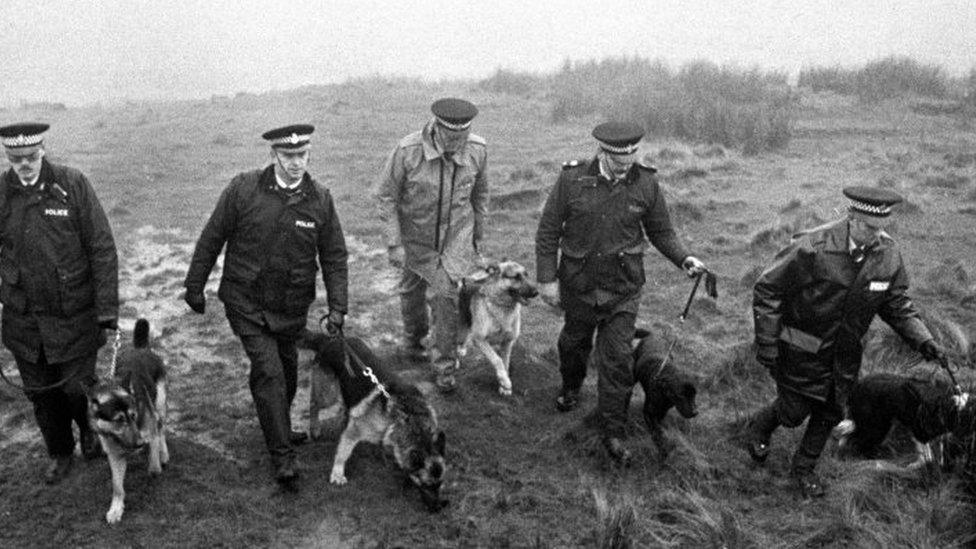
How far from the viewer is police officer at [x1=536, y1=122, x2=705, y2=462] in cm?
505

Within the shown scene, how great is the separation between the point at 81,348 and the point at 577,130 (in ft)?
41.7

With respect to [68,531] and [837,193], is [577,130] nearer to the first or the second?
[837,193]

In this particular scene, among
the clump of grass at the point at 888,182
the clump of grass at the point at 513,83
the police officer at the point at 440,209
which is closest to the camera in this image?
the police officer at the point at 440,209

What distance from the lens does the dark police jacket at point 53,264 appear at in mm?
4293

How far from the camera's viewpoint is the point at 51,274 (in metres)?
4.35

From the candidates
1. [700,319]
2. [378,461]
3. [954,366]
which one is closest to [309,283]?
[378,461]

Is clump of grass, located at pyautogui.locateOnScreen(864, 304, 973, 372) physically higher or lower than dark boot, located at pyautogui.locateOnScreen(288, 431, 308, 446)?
lower

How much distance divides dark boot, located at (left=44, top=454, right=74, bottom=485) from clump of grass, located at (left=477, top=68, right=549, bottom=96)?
17.0 m

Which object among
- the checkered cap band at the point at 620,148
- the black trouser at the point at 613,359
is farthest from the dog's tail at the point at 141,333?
the checkered cap band at the point at 620,148

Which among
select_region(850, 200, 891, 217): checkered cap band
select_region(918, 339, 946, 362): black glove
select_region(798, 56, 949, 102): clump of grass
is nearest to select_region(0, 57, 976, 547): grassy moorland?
select_region(918, 339, 946, 362): black glove

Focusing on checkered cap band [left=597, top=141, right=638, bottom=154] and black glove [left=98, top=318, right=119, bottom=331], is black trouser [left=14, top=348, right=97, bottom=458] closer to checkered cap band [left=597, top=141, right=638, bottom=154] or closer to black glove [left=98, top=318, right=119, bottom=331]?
black glove [left=98, top=318, right=119, bottom=331]

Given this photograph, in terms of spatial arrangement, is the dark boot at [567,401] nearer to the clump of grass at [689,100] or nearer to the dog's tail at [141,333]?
the dog's tail at [141,333]

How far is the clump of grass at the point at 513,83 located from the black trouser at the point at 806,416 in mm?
16512

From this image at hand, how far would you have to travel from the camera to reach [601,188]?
5070 millimetres
